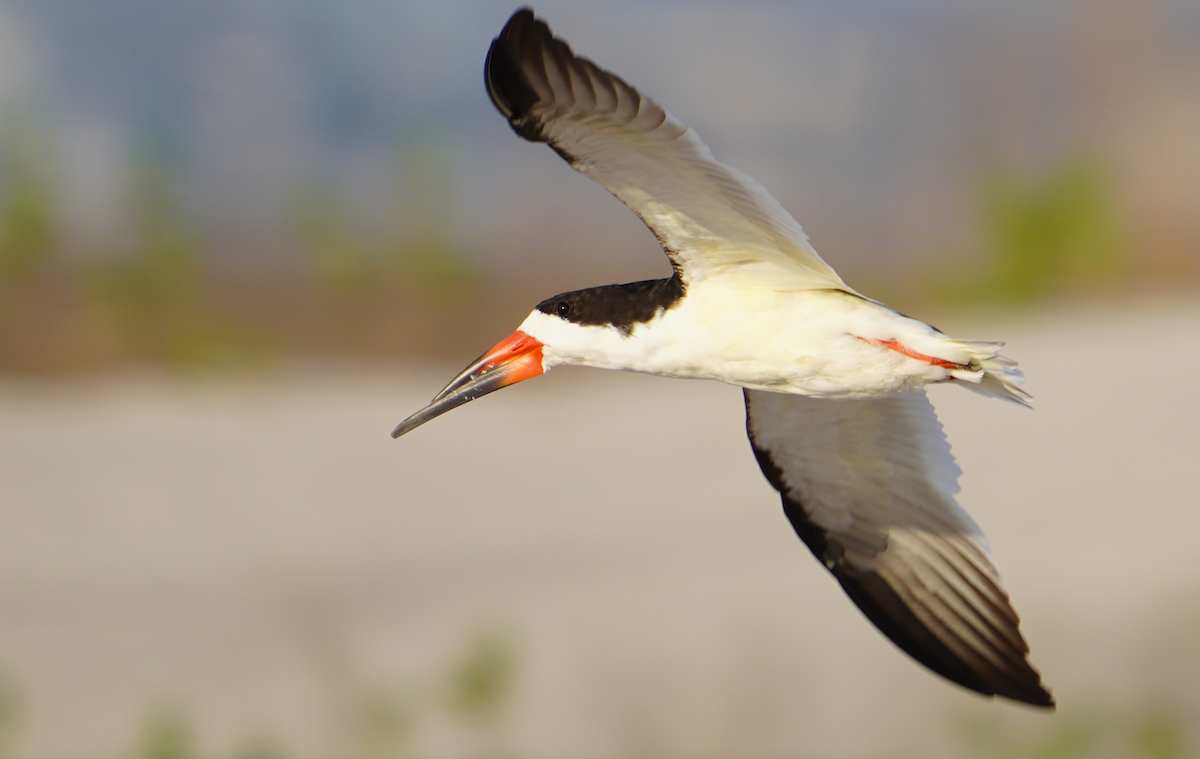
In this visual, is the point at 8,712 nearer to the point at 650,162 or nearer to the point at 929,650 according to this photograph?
the point at 929,650

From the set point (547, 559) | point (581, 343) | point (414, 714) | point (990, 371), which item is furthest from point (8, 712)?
point (990, 371)

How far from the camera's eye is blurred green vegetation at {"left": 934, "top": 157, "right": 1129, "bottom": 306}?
10.7m

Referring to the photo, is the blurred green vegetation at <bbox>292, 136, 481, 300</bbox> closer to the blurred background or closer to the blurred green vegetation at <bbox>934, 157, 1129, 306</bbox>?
the blurred background

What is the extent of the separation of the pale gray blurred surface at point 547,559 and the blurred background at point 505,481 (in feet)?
0.09

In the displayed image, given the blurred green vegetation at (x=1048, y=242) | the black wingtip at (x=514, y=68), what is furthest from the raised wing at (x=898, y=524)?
the blurred green vegetation at (x=1048, y=242)

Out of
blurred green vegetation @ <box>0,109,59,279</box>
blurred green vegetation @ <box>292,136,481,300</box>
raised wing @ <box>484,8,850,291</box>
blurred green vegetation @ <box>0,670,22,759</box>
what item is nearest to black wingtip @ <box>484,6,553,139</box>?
raised wing @ <box>484,8,850,291</box>

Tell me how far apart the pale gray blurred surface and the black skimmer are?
386cm

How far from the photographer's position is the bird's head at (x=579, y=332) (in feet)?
9.47

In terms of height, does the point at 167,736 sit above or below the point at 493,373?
below

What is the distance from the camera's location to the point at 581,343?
2.95 m

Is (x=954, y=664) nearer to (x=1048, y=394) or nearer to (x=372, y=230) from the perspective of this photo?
(x=1048, y=394)

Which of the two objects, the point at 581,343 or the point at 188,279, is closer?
the point at 581,343

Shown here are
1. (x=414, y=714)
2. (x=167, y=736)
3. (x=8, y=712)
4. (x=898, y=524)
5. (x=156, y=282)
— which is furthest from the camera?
(x=156, y=282)

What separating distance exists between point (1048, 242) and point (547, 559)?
581 cm
